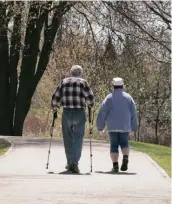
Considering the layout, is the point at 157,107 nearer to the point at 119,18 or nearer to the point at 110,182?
the point at 119,18

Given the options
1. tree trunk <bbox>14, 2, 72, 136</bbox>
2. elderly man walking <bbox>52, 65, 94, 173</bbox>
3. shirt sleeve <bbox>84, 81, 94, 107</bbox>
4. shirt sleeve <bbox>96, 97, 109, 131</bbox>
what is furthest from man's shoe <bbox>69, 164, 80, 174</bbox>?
tree trunk <bbox>14, 2, 72, 136</bbox>

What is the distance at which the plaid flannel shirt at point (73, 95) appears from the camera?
1086 centimetres

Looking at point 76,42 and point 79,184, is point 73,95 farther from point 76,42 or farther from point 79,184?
point 76,42

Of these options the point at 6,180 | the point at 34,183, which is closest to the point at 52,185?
the point at 34,183

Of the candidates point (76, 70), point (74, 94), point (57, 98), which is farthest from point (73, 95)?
point (76, 70)

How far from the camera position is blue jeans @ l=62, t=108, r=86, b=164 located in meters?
10.9

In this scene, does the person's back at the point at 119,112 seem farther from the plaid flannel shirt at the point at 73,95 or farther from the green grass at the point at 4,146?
the green grass at the point at 4,146

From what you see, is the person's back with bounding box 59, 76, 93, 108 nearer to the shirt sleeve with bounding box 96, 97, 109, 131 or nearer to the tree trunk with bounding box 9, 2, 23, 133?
the shirt sleeve with bounding box 96, 97, 109, 131

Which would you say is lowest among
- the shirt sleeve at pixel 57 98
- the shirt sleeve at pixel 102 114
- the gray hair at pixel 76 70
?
the shirt sleeve at pixel 102 114

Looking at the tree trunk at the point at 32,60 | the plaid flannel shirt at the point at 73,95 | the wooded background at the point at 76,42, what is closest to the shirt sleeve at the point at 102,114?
the plaid flannel shirt at the point at 73,95

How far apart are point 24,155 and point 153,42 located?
1274 centimetres

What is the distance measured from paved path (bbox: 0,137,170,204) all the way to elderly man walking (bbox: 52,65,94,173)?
0.51 meters

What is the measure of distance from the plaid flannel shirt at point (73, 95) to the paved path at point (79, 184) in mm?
1261

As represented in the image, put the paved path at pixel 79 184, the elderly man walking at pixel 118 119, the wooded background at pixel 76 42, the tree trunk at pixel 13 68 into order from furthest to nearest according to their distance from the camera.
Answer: the tree trunk at pixel 13 68, the wooded background at pixel 76 42, the elderly man walking at pixel 118 119, the paved path at pixel 79 184
